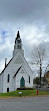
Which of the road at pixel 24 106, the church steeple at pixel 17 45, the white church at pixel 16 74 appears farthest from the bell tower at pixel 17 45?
the road at pixel 24 106

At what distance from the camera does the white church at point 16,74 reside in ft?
134

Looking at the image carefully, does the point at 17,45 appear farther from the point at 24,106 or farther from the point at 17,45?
the point at 24,106

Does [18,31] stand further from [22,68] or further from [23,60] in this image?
[22,68]

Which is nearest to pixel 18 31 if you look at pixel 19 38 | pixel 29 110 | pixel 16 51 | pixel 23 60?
pixel 19 38

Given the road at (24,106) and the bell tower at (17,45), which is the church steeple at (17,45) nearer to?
the bell tower at (17,45)

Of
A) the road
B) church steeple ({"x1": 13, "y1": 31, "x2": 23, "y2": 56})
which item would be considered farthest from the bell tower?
the road

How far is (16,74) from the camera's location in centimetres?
4059

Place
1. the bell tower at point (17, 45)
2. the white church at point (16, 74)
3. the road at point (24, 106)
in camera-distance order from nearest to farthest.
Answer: the road at point (24, 106), the white church at point (16, 74), the bell tower at point (17, 45)

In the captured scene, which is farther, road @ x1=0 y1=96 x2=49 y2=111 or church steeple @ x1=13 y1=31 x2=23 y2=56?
church steeple @ x1=13 y1=31 x2=23 y2=56

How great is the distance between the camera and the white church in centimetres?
4090

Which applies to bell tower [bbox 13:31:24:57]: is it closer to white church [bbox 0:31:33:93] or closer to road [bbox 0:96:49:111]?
white church [bbox 0:31:33:93]

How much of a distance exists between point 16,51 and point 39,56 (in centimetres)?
818

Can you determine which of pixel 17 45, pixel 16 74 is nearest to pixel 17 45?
pixel 17 45

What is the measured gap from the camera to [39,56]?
41.5 meters
